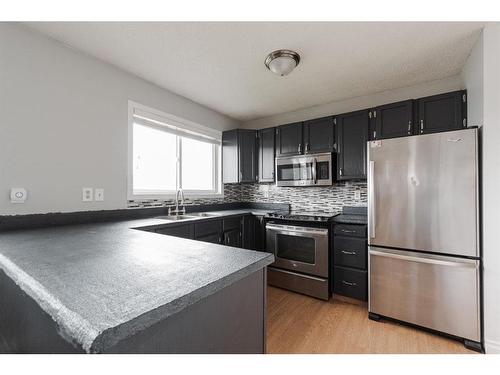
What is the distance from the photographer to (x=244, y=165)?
11.2 feet

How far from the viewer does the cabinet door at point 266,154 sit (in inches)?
130

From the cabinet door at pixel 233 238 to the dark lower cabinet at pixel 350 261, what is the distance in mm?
1097

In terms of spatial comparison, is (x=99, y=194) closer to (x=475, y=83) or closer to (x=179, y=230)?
(x=179, y=230)

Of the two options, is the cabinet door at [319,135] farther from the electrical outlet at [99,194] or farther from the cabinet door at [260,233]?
the electrical outlet at [99,194]

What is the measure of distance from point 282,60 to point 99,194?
1.96 meters

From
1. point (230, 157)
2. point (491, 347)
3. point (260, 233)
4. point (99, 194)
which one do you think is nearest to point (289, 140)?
point (230, 157)

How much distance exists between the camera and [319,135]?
289 centimetres

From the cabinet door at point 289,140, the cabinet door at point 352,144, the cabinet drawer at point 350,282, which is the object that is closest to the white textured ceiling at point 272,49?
the cabinet door at point 352,144

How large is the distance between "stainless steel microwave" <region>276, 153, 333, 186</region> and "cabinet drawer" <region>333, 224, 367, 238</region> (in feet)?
1.86

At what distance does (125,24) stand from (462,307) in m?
3.16

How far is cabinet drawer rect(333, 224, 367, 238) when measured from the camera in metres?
2.28

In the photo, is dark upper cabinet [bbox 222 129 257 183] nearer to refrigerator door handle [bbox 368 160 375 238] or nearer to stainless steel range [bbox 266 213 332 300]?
stainless steel range [bbox 266 213 332 300]
